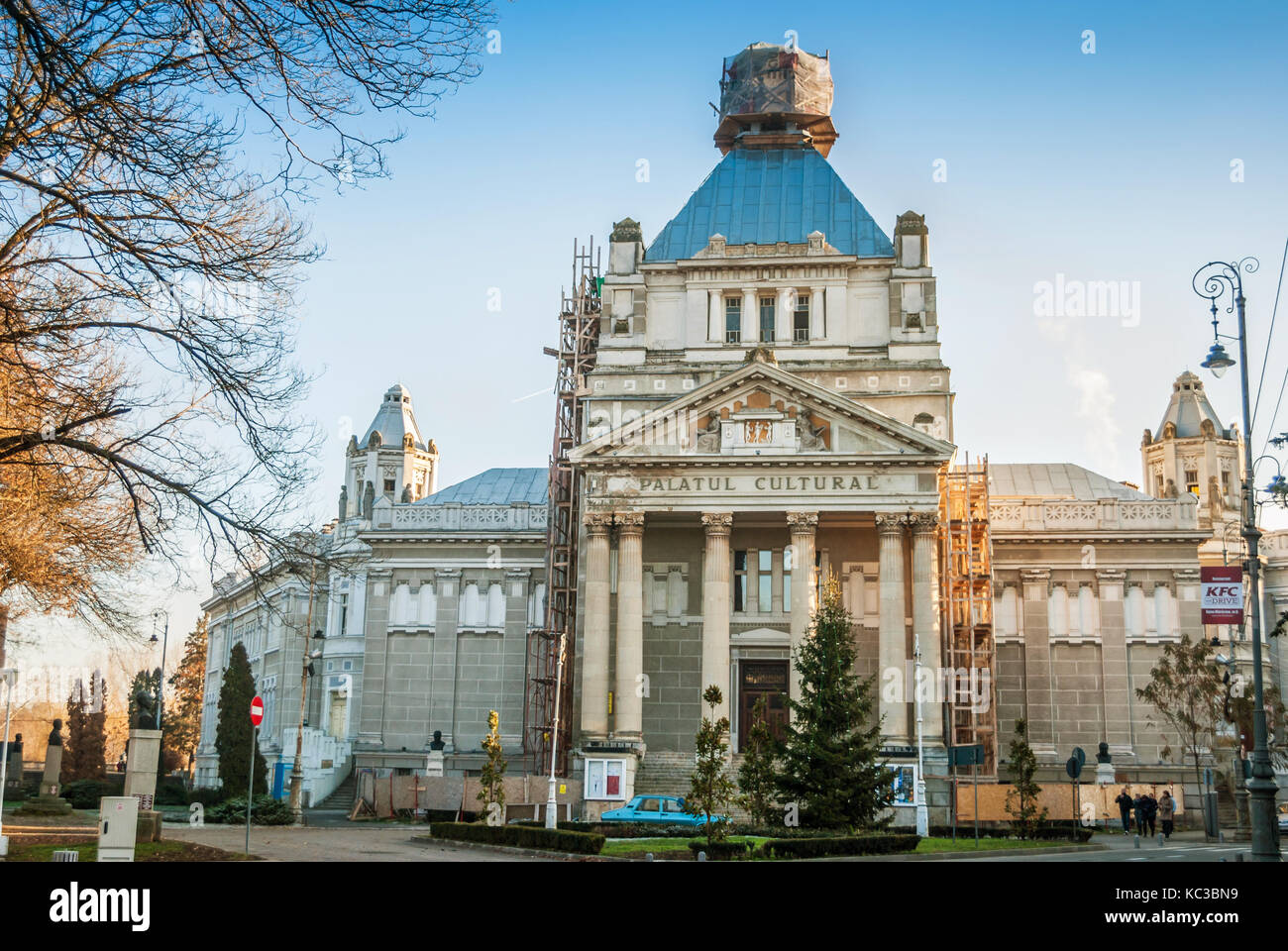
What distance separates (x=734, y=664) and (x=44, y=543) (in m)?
32.1

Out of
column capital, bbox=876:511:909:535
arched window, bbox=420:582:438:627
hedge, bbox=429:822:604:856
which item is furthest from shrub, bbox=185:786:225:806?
column capital, bbox=876:511:909:535

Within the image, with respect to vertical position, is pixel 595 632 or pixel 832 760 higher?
pixel 595 632

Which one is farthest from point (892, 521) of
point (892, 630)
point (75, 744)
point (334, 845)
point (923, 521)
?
point (75, 744)

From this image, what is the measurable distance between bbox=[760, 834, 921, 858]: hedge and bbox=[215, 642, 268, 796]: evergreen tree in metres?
32.3

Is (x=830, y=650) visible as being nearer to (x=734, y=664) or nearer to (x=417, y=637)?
(x=734, y=664)

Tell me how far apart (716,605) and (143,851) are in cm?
2738

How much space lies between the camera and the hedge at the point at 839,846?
3040 centimetres

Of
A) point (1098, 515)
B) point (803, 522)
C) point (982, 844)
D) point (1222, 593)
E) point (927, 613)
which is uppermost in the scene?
point (1098, 515)

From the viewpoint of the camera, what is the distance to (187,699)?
429ft

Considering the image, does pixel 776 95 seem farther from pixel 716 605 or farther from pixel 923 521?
pixel 716 605

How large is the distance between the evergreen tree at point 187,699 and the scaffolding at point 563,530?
72125mm

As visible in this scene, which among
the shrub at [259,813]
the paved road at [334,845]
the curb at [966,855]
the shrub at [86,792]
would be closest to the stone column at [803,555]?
the curb at [966,855]

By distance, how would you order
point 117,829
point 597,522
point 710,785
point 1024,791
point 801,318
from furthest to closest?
point 801,318 < point 597,522 < point 1024,791 < point 710,785 < point 117,829

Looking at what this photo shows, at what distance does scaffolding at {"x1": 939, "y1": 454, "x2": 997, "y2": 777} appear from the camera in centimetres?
5562
